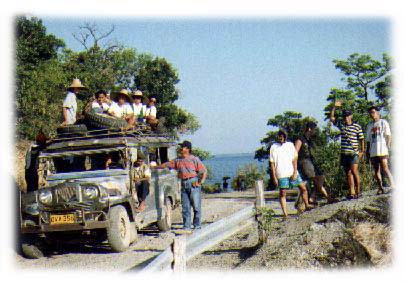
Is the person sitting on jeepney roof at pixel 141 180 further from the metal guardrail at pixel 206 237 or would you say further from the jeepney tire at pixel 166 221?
the metal guardrail at pixel 206 237

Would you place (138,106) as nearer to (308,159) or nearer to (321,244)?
(308,159)

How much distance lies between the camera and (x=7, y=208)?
8398mm

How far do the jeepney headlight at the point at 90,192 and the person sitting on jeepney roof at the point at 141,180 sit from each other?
47.9 inches

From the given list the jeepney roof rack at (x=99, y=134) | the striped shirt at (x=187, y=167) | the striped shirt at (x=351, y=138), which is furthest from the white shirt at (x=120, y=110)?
the striped shirt at (x=351, y=138)

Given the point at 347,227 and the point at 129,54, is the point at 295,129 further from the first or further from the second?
the point at 347,227

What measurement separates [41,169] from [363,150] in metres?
6.43

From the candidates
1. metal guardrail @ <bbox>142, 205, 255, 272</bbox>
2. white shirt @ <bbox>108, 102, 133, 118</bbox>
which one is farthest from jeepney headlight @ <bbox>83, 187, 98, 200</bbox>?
white shirt @ <bbox>108, 102, 133, 118</bbox>

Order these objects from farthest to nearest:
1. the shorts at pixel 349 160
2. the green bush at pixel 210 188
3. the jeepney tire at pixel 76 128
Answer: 1. the green bush at pixel 210 188
2. the jeepney tire at pixel 76 128
3. the shorts at pixel 349 160

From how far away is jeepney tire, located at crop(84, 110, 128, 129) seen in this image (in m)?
9.78

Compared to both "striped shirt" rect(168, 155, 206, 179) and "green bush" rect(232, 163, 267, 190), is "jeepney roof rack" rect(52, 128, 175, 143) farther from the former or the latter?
"green bush" rect(232, 163, 267, 190)

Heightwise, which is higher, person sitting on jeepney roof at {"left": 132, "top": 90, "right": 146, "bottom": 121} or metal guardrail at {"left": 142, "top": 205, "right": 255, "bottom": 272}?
person sitting on jeepney roof at {"left": 132, "top": 90, "right": 146, "bottom": 121}

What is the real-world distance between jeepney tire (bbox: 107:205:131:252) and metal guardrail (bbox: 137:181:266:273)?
2009 mm

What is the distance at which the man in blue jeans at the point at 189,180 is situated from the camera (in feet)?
30.9

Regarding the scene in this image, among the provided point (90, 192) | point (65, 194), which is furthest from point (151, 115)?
point (65, 194)
